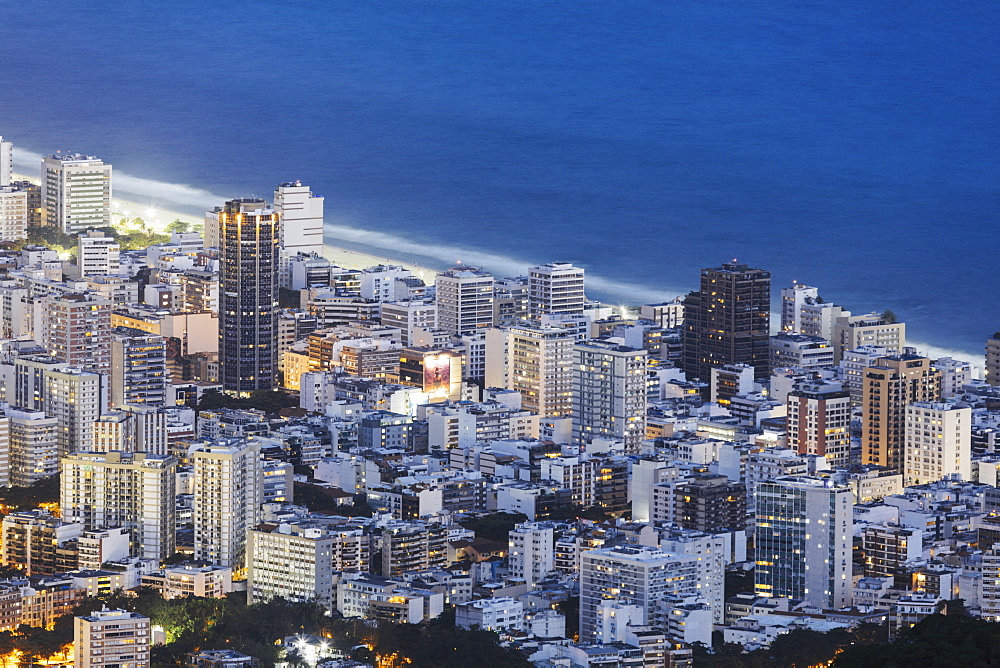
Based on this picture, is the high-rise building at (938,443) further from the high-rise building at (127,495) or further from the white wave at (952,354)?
the high-rise building at (127,495)

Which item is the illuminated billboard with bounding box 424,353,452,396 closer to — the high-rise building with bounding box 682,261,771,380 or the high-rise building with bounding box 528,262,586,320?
the high-rise building with bounding box 682,261,771,380

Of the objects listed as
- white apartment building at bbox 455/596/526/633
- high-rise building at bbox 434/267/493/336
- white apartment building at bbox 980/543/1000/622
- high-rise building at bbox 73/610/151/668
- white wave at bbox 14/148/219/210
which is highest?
white wave at bbox 14/148/219/210

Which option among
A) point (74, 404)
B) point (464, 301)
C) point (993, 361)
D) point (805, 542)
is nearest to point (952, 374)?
point (993, 361)

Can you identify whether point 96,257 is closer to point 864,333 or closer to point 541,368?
point 541,368

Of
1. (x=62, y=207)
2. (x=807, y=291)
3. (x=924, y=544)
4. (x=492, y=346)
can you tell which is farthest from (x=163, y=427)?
(x=62, y=207)

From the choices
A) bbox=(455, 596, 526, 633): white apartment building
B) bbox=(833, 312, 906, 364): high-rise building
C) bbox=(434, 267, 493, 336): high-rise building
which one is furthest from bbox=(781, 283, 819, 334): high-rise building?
bbox=(455, 596, 526, 633): white apartment building
